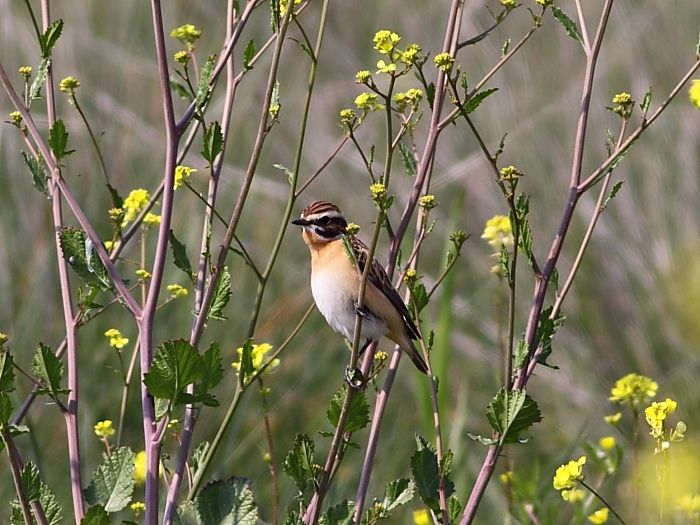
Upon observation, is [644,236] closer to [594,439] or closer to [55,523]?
[594,439]

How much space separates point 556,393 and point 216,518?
3.33 m

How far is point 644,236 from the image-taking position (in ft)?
19.0

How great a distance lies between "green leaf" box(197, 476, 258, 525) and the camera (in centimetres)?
232

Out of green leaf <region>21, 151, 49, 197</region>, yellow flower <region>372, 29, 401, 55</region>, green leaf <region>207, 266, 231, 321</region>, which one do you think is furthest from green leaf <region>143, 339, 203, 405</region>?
yellow flower <region>372, 29, 401, 55</region>

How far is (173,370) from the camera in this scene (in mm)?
2133

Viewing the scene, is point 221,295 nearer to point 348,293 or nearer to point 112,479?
point 112,479

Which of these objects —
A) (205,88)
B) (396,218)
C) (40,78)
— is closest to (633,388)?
(205,88)

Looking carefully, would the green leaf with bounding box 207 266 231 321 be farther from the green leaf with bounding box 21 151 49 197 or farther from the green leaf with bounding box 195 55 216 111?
the green leaf with bounding box 21 151 49 197

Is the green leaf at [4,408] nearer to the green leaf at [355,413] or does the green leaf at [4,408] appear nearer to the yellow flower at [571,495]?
the green leaf at [355,413]

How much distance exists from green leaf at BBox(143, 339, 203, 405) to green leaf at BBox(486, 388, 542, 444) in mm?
556

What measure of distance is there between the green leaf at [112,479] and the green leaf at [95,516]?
0.58ft

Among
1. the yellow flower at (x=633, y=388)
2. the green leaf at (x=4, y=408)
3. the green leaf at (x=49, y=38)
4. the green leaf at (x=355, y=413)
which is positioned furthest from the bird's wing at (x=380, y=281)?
the green leaf at (x=4, y=408)

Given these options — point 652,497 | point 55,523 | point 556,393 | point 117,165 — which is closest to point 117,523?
point 55,523

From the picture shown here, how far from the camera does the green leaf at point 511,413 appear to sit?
217 cm
